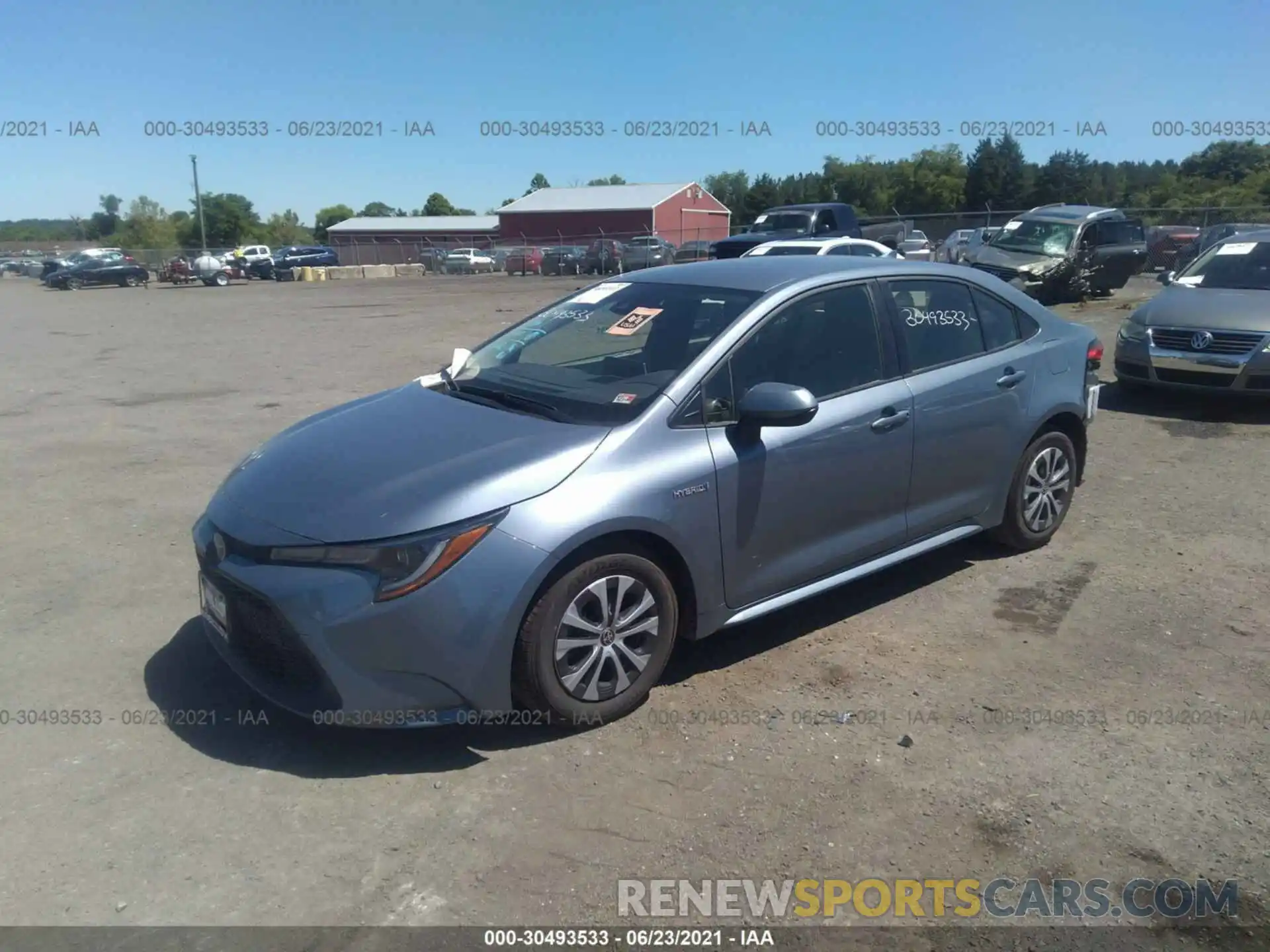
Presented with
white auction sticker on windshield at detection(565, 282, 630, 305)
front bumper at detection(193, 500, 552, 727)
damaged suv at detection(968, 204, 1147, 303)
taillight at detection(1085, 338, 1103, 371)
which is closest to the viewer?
front bumper at detection(193, 500, 552, 727)

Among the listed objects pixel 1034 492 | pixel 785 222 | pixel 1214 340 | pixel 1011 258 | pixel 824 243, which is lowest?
pixel 1034 492

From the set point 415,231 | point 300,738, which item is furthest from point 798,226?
point 415,231

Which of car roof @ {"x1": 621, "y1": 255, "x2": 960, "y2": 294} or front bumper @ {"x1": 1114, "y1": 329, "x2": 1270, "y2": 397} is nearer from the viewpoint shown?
car roof @ {"x1": 621, "y1": 255, "x2": 960, "y2": 294}

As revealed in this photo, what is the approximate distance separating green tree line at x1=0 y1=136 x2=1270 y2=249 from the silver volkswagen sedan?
28512 millimetres

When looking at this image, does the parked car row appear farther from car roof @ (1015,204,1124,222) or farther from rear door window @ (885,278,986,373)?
rear door window @ (885,278,986,373)

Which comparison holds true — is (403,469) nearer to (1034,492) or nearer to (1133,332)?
(1034,492)

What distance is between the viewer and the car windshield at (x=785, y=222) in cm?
2373

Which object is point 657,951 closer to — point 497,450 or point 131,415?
point 497,450

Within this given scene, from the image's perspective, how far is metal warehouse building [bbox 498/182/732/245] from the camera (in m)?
65.8

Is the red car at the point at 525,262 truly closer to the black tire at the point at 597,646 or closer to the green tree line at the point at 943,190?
the green tree line at the point at 943,190

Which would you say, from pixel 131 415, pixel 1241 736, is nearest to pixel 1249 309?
pixel 1241 736

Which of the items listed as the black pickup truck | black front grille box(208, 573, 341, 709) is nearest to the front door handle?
black front grille box(208, 573, 341, 709)

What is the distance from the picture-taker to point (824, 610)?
498cm

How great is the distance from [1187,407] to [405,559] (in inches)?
353
